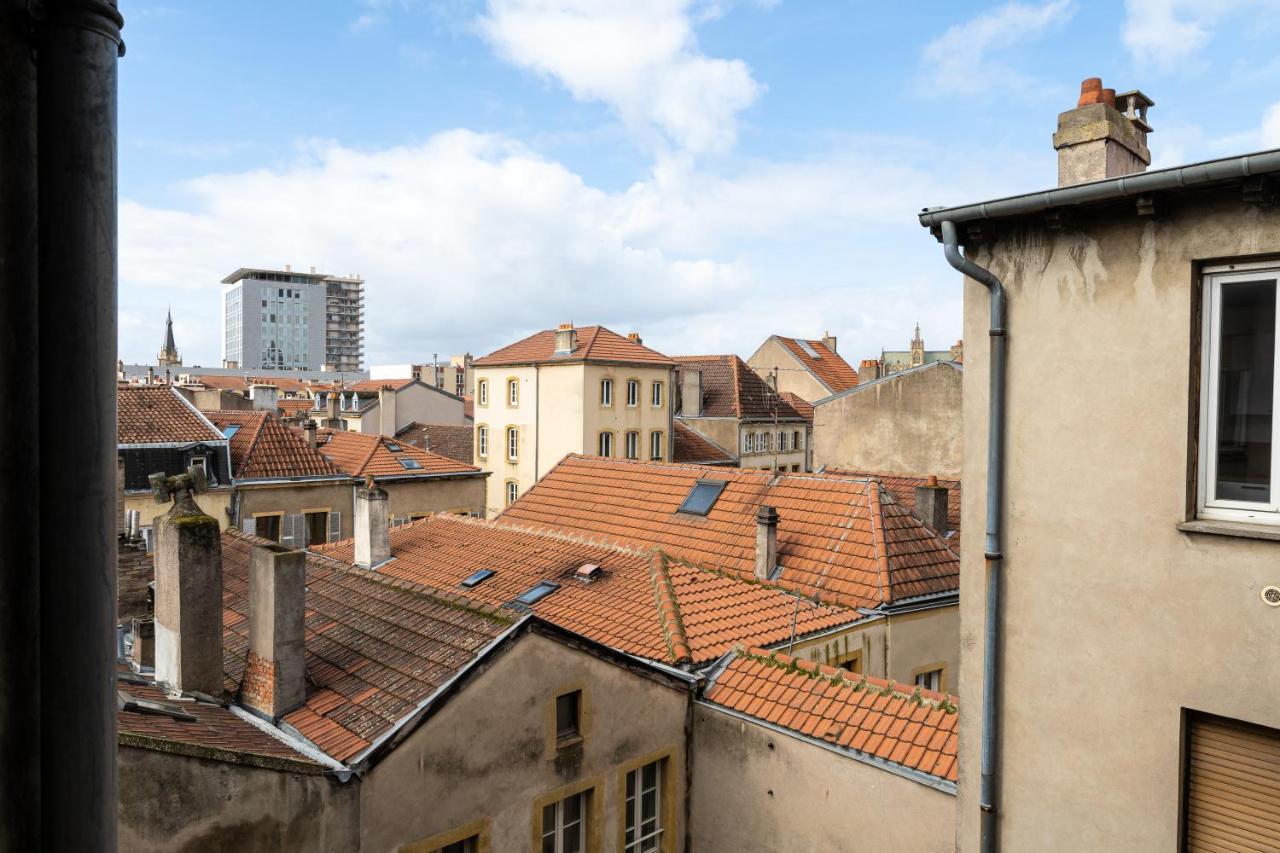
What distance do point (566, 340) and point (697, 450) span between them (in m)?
9.36

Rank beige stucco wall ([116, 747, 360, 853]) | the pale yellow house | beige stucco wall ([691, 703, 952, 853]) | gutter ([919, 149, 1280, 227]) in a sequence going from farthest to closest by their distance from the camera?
1. the pale yellow house
2. beige stucco wall ([691, 703, 952, 853])
3. beige stucco wall ([116, 747, 360, 853])
4. gutter ([919, 149, 1280, 227])

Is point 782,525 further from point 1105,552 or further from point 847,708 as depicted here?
point 1105,552

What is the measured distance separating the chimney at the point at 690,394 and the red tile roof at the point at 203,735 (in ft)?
123

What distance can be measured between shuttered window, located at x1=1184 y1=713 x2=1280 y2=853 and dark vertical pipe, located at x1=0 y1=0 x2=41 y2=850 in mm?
6138

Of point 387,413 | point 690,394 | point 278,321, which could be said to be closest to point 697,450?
point 690,394

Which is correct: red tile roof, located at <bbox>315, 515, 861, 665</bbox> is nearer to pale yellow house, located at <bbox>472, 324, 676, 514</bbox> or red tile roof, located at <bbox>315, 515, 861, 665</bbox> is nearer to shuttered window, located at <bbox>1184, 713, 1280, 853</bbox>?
shuttered window, located at <bbox>1184, 713, 1280, 853</bbox>

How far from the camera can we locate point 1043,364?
6.07m

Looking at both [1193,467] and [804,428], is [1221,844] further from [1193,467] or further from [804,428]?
[804,428]

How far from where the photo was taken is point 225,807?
6.95 metres

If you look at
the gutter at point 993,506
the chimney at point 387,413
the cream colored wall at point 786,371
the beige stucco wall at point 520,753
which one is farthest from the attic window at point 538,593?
the cream colored wall at point 786,371

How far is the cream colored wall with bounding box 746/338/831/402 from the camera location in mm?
52812

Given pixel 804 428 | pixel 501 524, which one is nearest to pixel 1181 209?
pixel 501 524

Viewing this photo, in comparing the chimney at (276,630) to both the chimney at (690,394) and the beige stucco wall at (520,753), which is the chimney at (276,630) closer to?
the beige stucco wall at (520,753)

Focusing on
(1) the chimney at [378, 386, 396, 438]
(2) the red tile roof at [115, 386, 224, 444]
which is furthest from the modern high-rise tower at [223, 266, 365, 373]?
(2) the red tile roof at [115, 386, 224, 444]
